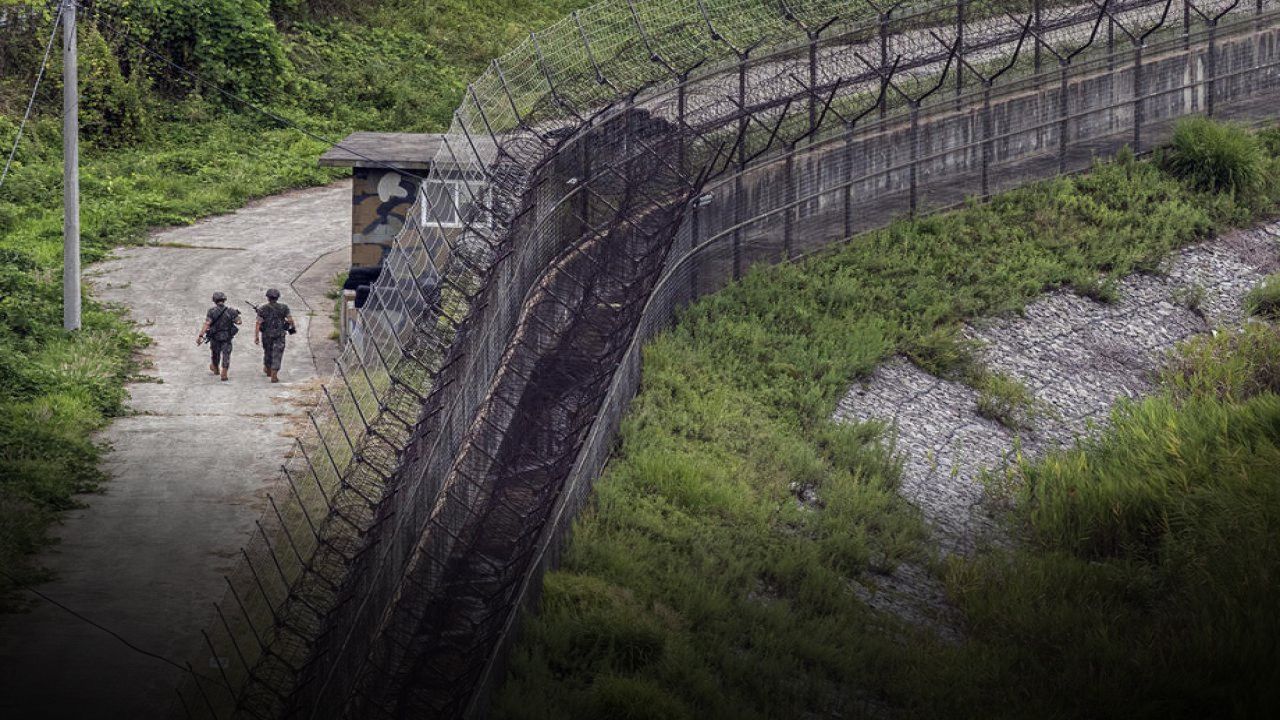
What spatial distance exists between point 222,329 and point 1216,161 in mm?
14458

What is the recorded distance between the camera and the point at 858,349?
63.2 feet

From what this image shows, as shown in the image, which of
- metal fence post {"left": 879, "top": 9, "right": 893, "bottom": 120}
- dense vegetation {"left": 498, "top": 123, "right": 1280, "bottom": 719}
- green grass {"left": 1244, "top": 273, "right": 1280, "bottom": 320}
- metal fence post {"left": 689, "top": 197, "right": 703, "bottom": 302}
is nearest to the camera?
dense vegetation {"left": 498, "top": 123, "right": 1280, "bottom": 719}

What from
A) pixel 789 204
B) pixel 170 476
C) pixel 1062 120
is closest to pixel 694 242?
pixel 789 204

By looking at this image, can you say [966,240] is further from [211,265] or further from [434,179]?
[211,265]

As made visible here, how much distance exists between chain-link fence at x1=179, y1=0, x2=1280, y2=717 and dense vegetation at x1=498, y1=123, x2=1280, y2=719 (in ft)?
1.92

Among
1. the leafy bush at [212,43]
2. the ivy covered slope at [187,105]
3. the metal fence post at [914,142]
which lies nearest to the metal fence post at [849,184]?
the metal fence post at [914,142]

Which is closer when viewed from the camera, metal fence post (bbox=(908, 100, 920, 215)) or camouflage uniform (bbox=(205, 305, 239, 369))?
camouflage uniform (bbox=(205, 305, 239, 369))

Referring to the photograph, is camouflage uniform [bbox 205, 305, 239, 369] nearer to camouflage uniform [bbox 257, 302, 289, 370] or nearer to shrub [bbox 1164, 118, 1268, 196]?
camouflage uniform [bbox 257, 302, 289, 370]

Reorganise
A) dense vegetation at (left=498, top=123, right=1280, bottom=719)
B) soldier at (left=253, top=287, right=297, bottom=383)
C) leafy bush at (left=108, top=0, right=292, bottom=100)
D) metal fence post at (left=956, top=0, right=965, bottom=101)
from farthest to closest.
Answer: leafy bush at (left=108, top=0, right=292, bottom=100), metal fence post at (left=956, top=0, right=965, bottom=101), soldier at (left=253, top=287, right=297, bottom=383), dense vegetation at (left=498, top=123, right=1280, bottom=719)

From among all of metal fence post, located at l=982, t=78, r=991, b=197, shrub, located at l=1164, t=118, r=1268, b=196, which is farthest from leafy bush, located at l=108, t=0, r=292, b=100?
shrub, located at l=1164, t=118, r=1268, b=196

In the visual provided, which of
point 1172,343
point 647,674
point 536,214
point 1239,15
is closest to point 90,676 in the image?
point 647,674

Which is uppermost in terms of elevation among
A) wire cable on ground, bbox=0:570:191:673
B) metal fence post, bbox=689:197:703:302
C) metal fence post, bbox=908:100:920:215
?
metal fence post, bbox=908:100:920:215

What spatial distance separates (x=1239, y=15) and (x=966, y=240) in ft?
26.2

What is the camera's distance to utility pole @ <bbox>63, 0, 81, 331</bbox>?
2003 centimetres
